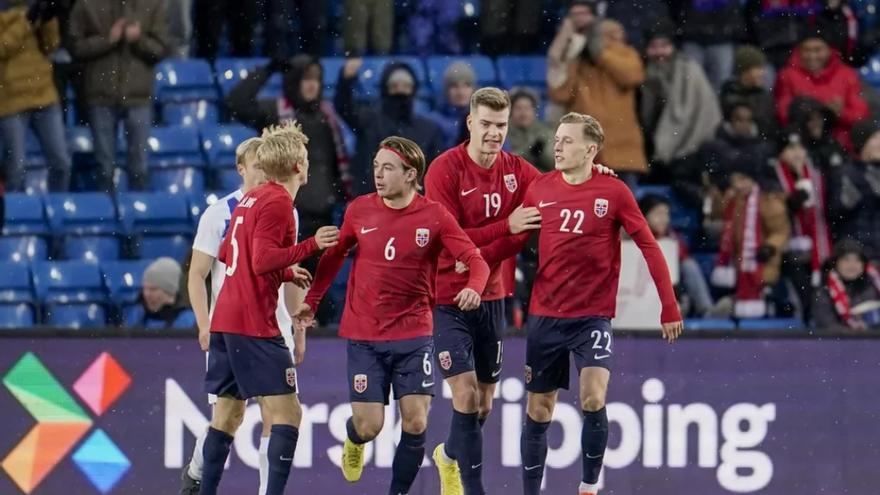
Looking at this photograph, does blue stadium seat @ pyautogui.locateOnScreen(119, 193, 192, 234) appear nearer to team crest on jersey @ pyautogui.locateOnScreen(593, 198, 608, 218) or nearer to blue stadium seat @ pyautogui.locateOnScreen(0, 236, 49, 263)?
blue stadium seat @ pyautogui.locateOnScreen(0, 236, 49, 263)

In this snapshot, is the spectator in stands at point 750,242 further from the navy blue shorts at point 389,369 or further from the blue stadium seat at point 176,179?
the navy blue shorts at point 389,369

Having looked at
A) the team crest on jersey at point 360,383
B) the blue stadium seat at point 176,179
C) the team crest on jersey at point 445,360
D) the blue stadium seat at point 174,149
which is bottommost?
the team crest on jersey at point 360,383

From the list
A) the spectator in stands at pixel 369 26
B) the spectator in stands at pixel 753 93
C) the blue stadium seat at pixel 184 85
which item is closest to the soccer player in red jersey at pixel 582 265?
the spectator in stands at pixel 753 93

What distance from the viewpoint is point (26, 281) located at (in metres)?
13.0

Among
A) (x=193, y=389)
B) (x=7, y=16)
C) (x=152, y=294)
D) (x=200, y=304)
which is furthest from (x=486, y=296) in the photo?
(x=7, y=16)

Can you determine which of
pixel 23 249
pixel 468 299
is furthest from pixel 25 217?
pixel 468 299

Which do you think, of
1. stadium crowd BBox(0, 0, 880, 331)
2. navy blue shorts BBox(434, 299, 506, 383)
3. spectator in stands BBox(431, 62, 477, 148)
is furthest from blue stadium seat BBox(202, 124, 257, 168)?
navy blue shorts BBox(434, 299, 506, 383)

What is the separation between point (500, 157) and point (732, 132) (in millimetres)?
3781

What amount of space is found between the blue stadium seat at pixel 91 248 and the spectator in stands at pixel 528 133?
2833 millimetres

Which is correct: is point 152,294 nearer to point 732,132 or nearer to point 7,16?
point 7,16

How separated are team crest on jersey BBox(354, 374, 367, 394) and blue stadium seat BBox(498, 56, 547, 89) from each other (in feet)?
17.3

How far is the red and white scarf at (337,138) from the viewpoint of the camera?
42.1ft

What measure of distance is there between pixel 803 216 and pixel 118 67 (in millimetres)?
4800

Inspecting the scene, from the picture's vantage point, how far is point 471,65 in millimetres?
14109
